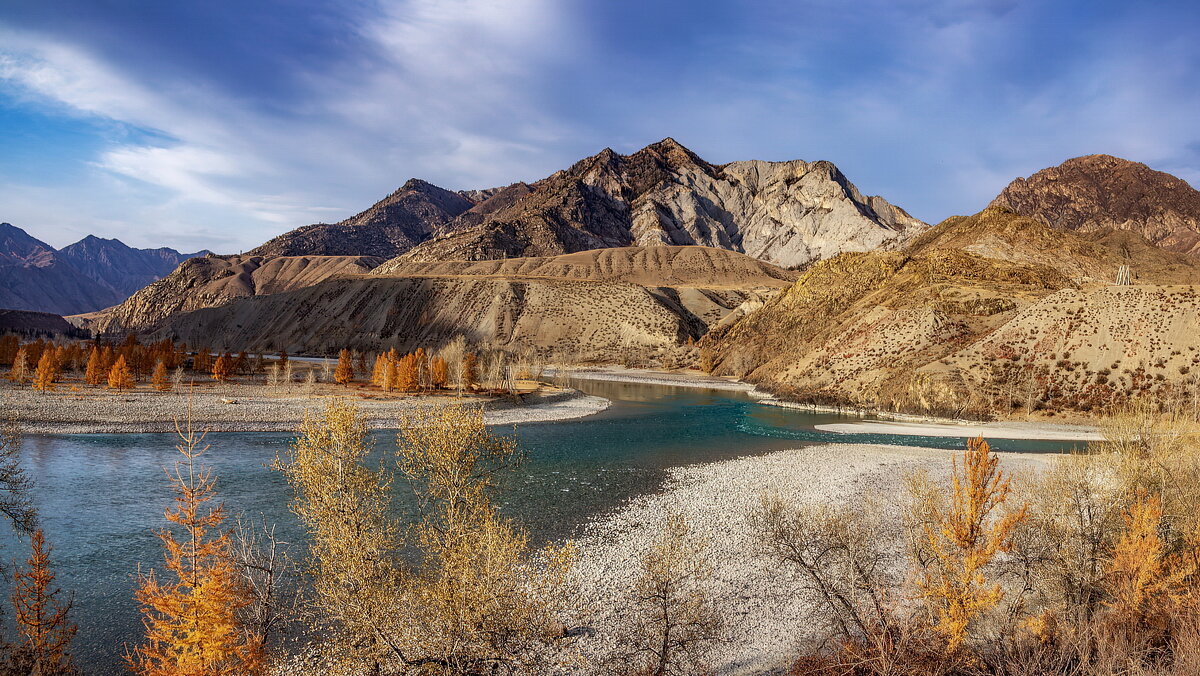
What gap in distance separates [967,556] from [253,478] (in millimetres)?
34140

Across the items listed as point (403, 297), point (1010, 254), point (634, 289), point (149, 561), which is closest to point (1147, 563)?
point (149, 561)

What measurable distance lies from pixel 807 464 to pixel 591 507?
17607 millimetres

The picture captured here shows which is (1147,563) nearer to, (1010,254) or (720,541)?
(720,541)

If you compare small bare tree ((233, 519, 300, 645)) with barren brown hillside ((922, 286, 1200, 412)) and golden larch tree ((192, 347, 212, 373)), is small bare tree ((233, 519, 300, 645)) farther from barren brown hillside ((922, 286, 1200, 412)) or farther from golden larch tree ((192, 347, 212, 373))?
golden larch tree ((192, 347, 212, 373))

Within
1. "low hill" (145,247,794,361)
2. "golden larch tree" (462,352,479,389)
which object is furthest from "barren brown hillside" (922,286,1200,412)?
"low hill" (145,247,794,361)

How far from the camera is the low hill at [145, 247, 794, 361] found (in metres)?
126

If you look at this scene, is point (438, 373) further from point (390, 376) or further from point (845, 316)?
point (845, 316)

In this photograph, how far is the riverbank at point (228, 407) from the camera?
49.8 m

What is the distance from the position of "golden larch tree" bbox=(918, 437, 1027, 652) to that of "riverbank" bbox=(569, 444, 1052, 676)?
13.8 ft

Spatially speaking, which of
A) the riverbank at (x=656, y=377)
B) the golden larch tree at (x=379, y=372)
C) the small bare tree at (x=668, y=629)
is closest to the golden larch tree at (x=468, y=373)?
the golden larch tree at (x=379, y=372)

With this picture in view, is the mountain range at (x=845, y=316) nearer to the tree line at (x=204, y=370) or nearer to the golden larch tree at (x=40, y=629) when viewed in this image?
the tree line at (x=204, y=370)

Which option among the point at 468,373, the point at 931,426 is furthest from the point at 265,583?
the point at 468,373

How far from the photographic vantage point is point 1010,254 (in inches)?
3974

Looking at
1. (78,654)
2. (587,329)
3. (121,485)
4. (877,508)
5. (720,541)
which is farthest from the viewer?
(587,329)
